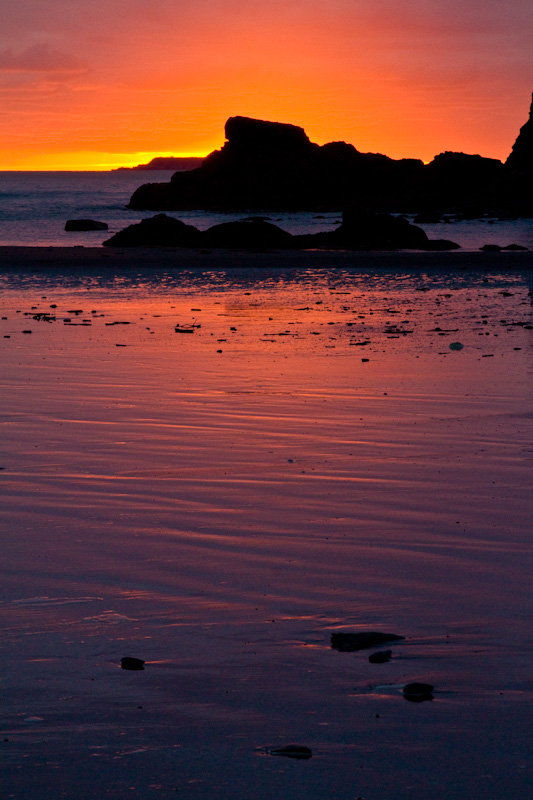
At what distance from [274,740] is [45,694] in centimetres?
87

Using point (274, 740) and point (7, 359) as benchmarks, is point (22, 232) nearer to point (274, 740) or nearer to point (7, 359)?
point (7, 359)

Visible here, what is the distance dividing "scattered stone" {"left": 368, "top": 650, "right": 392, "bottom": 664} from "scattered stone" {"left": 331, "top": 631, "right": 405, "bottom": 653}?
0.28 ft

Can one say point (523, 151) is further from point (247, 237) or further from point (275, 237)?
point (247, 237)

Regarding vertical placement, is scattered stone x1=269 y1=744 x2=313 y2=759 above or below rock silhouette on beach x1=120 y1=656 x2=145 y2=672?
below

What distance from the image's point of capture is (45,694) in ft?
11.3

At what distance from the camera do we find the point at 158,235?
38.2 metres

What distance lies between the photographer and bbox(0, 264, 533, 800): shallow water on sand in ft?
10.0

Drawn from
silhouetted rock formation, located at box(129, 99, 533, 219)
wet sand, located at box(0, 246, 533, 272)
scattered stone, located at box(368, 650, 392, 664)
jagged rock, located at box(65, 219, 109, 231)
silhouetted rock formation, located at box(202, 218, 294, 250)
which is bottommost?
scattered stone, located at box(368, 650, 392, 664)

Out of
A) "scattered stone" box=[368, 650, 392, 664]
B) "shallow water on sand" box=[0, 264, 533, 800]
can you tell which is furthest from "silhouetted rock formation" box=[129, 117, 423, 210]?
"scattered stone" box=[368, 650, 392, 664]

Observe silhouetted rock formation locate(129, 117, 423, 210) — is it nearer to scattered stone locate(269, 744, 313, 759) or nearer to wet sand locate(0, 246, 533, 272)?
wet sand locate(0, 246, 533, 272)

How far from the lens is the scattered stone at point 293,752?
3.05 metres

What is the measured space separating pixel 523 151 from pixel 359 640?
124690mm

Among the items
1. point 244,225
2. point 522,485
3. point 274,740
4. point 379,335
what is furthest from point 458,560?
point 244,225

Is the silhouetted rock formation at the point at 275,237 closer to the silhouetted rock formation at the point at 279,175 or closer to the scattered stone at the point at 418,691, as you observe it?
the scattered stone at the point at 418,691
